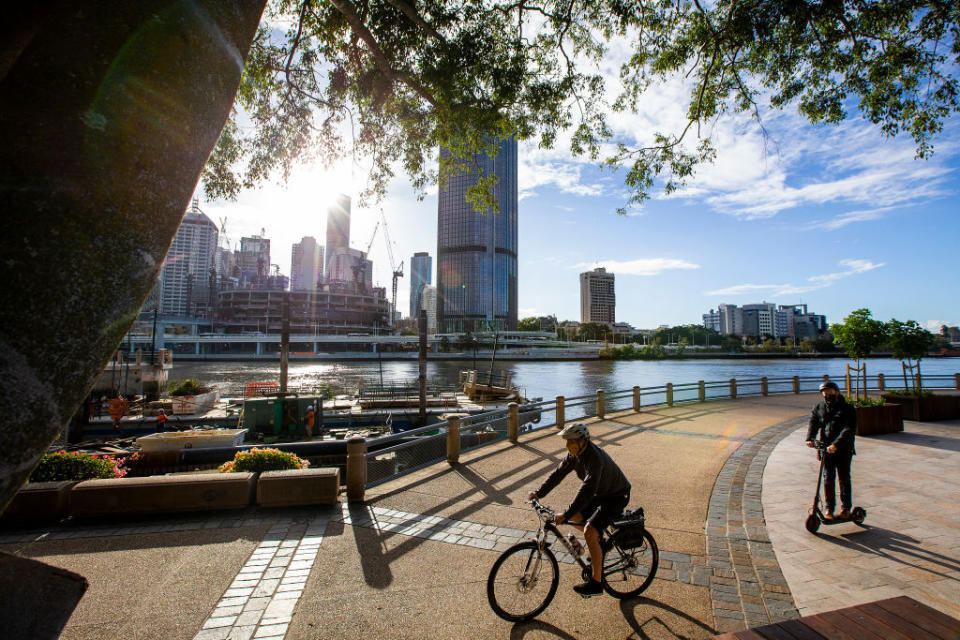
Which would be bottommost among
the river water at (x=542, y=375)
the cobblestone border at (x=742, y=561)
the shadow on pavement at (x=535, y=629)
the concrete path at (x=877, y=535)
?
the river water at (x=542, y=375)

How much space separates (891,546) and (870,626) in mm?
3128

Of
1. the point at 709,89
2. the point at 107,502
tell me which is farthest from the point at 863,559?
the point at 107,502

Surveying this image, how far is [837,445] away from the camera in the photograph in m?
5.86

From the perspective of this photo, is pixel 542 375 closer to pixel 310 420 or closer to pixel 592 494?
pixel 310 420

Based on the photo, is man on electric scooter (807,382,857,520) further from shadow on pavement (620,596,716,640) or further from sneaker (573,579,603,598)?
sneaker (573,579,603,598)

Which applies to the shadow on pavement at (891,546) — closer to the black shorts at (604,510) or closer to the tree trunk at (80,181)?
the black shorts at (604,510)

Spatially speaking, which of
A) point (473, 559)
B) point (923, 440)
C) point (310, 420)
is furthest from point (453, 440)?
point (923, 440)

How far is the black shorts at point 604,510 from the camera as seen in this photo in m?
4.04

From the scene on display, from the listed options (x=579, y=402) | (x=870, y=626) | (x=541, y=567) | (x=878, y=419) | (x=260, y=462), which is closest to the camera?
(x=870, y=626)

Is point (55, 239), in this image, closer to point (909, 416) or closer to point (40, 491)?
point (40, 491)

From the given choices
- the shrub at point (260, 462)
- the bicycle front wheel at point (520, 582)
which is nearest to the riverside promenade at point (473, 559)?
the bicycle front wheel at point (520, 582)

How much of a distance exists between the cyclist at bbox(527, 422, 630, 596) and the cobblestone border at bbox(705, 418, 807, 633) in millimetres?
1075

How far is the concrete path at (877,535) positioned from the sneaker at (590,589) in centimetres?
173

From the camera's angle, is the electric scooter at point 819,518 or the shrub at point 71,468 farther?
the shrub at point 71,468
